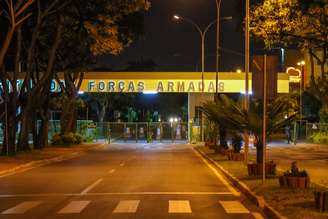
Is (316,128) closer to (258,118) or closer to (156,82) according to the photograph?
(156,82)

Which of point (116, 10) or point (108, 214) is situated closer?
point (108, 214)

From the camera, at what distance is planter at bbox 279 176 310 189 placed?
16.4 metres

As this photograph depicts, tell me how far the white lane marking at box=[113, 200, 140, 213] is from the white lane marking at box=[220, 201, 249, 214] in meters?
2.01

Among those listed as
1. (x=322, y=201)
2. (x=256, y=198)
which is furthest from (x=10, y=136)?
(x=322, y=201)

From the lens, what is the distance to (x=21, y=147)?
39219 mm

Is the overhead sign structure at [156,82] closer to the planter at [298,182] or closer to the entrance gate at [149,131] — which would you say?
the entrance gate at [149,131]

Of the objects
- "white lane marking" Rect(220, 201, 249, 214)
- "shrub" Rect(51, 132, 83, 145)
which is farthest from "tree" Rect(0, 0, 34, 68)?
"white lane marking" Rect(220, 201, 249, 214)

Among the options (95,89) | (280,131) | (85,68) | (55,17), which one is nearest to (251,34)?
(280,131)

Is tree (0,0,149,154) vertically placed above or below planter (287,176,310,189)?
above

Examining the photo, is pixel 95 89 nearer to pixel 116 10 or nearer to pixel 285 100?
pixel 116 10

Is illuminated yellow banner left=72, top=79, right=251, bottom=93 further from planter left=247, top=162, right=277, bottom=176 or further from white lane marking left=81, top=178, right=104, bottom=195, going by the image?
planter left=247, top=162, right=277, bottom=176

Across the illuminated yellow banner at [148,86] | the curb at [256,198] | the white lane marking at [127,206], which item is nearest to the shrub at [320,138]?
the illuminated yellow banner at [148,86]

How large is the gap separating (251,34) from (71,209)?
1682 centimetres

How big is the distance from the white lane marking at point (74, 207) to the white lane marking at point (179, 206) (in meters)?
1.98
